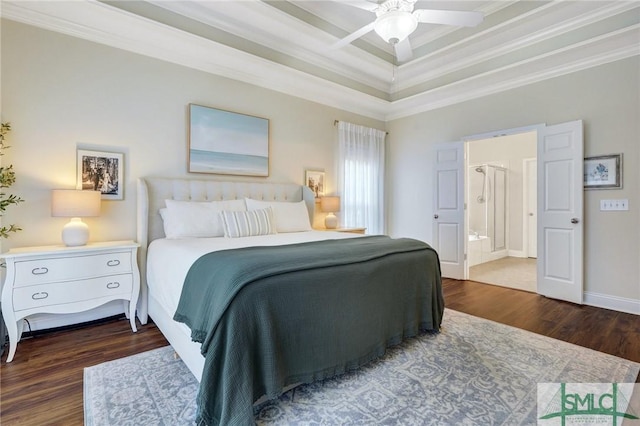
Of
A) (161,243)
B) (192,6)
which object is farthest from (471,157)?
(161,243)

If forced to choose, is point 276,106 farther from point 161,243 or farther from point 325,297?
point 325,297

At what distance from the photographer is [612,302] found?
3.18 m

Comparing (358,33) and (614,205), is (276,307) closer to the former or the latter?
(358,33)

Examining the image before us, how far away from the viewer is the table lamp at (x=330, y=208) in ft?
14.5

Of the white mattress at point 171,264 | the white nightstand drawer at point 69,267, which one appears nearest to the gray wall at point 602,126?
the white mattress at point 171,264

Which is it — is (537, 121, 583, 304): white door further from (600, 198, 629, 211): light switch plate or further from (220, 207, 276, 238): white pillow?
(220, 207, 276, 238): white pillow

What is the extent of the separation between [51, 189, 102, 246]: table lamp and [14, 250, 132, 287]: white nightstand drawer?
0.22m

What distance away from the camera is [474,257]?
569cm

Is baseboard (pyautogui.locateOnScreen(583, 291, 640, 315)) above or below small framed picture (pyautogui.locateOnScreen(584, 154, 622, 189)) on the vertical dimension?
below

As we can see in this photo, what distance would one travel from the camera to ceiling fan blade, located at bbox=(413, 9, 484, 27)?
2297mm

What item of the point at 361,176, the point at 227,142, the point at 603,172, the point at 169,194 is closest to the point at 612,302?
the point at 603,172

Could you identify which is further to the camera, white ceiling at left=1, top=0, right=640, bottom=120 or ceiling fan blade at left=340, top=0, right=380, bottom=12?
white ceiling at left=1, top=0, right=640, bottom=120

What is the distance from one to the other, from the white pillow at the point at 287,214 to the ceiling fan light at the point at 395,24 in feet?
6.84

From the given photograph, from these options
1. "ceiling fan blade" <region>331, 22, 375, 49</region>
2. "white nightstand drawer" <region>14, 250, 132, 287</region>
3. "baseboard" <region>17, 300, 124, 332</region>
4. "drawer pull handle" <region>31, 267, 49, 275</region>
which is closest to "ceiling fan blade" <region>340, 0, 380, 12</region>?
"ceiling fan blade" <region>331, 22, 375, 49</region>
